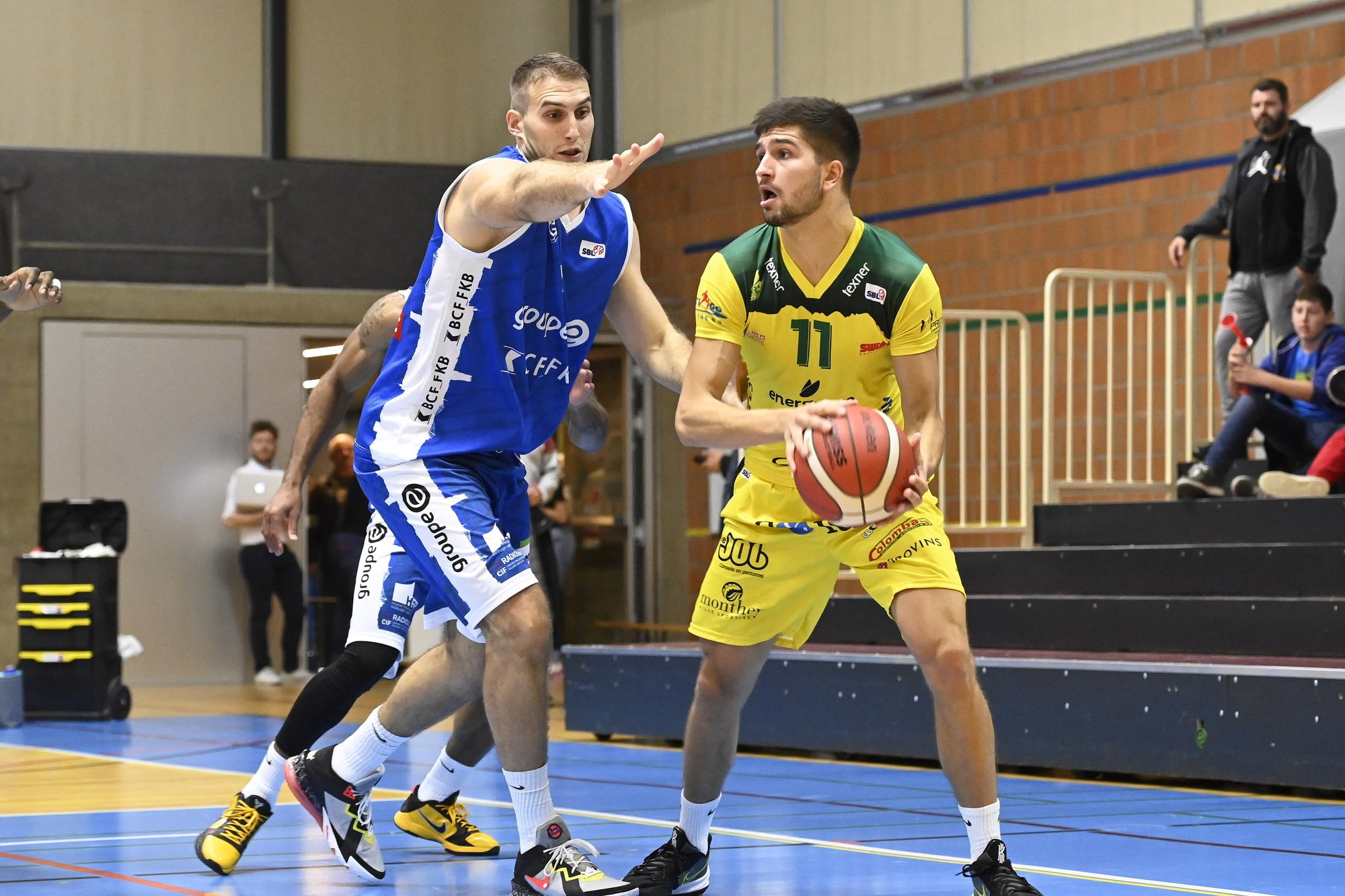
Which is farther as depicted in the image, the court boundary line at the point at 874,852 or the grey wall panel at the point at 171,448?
the grey wall panel at the point at 171,448

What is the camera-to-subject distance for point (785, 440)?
3885 millimetres

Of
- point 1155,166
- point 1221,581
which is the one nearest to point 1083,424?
point 1155,166

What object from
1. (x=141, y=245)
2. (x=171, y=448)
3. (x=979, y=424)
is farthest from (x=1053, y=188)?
(x=141, y=245)

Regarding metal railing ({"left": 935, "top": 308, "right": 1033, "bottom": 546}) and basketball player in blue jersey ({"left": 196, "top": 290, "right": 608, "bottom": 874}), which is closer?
basketball player in blue jersey ({"left": 196, "top": 290, "right": 608, "bottom": 874})

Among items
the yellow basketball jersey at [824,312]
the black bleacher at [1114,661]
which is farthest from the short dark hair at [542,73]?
the black bleacher at [1114,661]

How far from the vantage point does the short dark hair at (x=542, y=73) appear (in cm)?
427

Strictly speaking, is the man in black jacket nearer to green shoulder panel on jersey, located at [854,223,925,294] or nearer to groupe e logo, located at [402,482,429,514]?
green shoulder panel on jersey, located at [854,223,925,294]

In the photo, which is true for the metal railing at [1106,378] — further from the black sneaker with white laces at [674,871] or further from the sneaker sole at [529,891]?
the sneaker sole at [529,891]

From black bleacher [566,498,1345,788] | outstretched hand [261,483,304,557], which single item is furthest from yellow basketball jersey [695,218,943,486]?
black bleacher [566,498,1345,788]

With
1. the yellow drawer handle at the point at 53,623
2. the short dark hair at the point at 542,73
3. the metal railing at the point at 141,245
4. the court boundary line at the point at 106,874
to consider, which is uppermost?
the metal railing at the point at 141,245

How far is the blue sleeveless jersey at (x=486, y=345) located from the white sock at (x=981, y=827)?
1.29 m

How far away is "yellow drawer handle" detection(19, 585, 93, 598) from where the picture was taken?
10.4 m

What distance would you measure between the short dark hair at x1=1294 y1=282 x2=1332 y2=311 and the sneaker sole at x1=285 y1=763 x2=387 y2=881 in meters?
5.53

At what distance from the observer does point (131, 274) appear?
14.4m
